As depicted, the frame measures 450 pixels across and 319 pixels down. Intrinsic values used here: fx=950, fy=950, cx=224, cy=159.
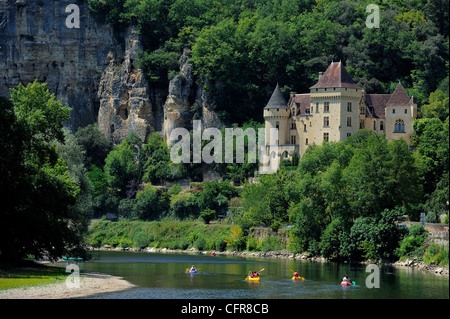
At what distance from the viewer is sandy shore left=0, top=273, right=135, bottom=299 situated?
48.9 metres

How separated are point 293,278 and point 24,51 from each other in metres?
72.2

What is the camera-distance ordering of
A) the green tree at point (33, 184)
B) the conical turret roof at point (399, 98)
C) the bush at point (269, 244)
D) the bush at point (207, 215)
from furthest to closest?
the conical turret roof at point (399, 98) < the bush at point (207, 215) < the bush at point (269, 244) < the green tree at point (33, 184)

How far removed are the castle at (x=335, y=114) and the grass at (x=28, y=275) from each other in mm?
45940

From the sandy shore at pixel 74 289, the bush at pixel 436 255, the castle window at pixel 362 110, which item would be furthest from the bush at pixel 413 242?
the castle window at pixel 362 110

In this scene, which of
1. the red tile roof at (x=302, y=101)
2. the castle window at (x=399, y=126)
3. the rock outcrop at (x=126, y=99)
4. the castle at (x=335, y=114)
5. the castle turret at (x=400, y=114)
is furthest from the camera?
the rock outcrop at (x=126, y=99)

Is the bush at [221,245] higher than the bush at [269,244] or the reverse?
the reverse

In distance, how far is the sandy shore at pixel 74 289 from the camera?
4891 cm

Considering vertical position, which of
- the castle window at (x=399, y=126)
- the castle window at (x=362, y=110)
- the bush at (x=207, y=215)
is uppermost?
the castle window at (x=362, y=110)

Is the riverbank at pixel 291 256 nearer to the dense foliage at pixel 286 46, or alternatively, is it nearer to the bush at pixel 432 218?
the bush at pixel 432 218

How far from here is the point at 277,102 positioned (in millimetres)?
105000

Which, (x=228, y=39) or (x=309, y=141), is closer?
(x=309, y=141)
